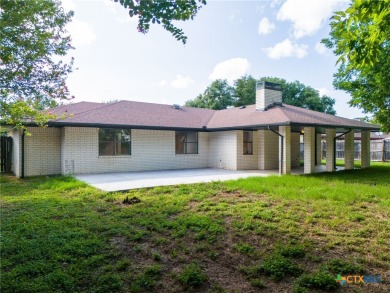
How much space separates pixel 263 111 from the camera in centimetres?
1491

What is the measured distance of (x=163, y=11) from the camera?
9.79 feet

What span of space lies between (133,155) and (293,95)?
94.1 feet

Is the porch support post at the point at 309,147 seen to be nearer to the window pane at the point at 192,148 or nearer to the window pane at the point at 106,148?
the window pane at the point at 192,148

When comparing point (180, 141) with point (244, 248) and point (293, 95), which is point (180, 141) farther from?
point (293, 95)

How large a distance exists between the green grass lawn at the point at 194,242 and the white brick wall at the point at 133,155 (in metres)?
5.35

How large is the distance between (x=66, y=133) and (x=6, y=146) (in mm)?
4146

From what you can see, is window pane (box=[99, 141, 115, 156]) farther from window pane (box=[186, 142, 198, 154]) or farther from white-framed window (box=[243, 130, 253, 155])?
white-framed window (box=[243, 130, 253, 155])

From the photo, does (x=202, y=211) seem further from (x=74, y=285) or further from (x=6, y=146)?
(x=6, y=146)

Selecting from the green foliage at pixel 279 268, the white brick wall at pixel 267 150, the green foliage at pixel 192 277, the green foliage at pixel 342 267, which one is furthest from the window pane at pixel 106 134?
the green foliage at pixel 342 267

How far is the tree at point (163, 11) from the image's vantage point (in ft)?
9.54

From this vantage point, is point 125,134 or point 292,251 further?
point 125,134

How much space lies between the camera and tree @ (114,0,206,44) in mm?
2908

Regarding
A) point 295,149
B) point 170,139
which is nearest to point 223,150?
point 170,139

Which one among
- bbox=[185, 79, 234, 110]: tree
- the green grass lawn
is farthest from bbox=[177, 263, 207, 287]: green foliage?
bbox=[185, 79, 234, 110]: tree
